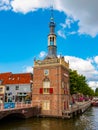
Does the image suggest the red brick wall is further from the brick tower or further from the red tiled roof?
the red tiled roof

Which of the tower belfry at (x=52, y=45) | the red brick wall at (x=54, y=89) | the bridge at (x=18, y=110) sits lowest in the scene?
the bridge at (x=18, y=110)

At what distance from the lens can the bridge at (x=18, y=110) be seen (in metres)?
28.3

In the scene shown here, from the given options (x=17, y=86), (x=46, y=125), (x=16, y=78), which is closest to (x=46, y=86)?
(x=46, y=125)

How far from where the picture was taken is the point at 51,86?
125 feet

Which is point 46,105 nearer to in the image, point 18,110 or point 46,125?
point 18,110

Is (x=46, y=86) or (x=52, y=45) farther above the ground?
(x=52, y=45)

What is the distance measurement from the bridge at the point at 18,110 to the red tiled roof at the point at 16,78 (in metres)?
15.4

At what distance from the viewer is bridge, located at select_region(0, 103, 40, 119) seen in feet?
93.0

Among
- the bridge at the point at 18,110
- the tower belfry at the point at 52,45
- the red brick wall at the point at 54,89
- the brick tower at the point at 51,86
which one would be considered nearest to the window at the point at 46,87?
the brick tower at the point at 51,86

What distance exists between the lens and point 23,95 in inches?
2041

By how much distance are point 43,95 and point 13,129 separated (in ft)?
43.9

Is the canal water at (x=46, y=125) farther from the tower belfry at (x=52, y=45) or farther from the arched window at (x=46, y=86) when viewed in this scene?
the tower belfry at (x=52, y=45)

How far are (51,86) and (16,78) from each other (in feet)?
60.3

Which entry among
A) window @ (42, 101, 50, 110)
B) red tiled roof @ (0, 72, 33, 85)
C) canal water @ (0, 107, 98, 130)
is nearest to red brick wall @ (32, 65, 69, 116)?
window @ (42, 101, 50, 110)
